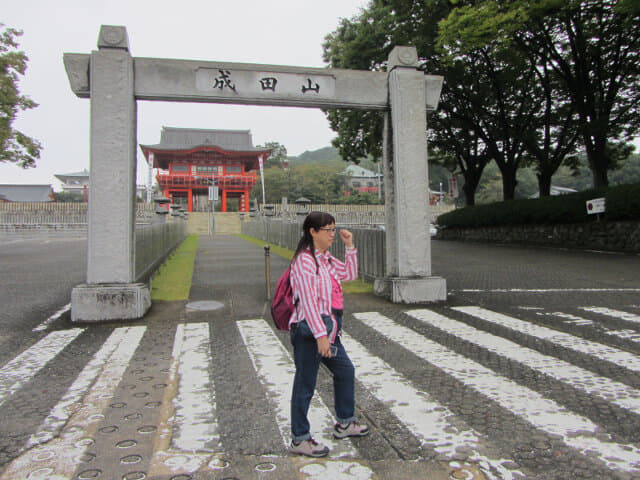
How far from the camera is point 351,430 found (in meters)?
3.17

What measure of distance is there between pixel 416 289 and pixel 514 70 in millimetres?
16435

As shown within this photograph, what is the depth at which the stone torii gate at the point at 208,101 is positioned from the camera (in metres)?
7.27

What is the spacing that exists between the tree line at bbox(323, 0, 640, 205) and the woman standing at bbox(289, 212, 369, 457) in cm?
1453

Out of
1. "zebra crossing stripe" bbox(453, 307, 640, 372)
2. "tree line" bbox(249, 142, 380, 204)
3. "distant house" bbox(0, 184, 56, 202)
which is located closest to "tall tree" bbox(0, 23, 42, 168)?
"zebra crossing stripe" bbox(453, 307, 640, 372)

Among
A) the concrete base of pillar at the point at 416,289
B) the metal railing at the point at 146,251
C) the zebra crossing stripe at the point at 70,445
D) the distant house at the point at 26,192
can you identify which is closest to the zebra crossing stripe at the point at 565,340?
the concrete base of pillar at the point at 416,289

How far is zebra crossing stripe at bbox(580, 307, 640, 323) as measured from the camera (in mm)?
6659

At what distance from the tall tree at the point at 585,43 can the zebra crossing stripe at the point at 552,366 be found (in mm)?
12348

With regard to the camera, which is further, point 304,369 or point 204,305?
point 204,305

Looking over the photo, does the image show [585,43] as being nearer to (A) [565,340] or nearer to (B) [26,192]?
(A) [565,340]

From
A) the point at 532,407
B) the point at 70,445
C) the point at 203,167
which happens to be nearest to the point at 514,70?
the point at 532,407

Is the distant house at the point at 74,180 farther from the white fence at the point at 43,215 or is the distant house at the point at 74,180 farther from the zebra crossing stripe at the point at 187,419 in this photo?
the zebra crossing stripe at the point at 187,419

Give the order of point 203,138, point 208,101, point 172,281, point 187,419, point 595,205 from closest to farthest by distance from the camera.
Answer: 1. point 187,419
2. point 208,101
3. point 172,281
4. point 595,205
5. point 203,138

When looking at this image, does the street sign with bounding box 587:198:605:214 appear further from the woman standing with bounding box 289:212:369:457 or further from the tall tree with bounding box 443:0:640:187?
the woman standing with bounding box 289:212:369:457

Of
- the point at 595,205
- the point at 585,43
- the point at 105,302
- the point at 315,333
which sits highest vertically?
the point at 585,43
